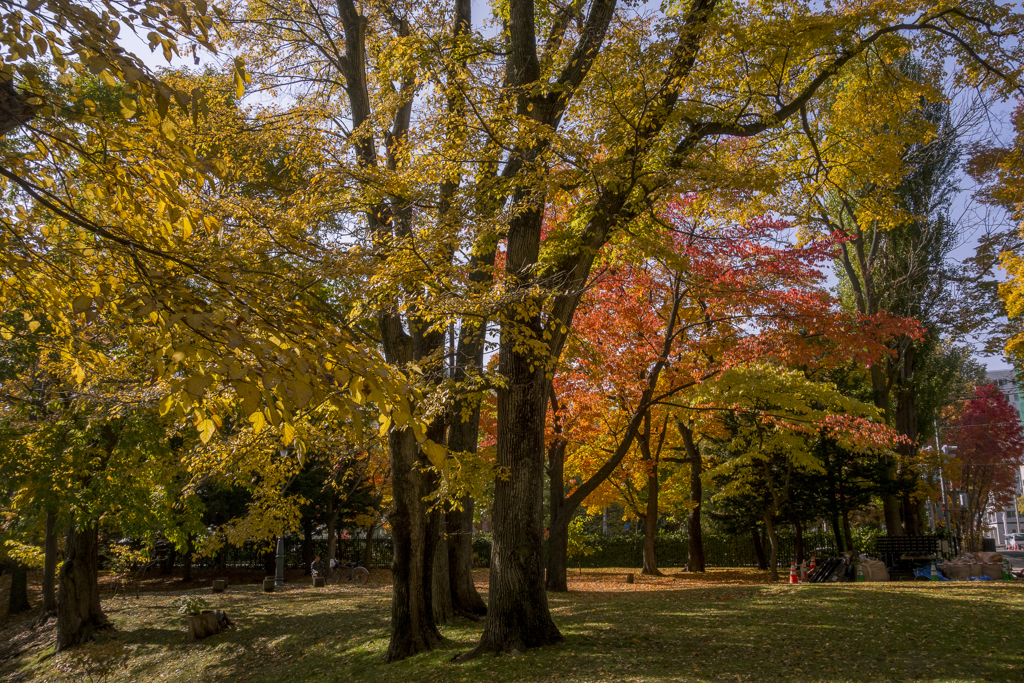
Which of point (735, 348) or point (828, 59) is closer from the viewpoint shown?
point (828, 59)

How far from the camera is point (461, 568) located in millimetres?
11039

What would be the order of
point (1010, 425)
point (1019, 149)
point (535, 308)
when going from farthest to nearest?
point (1010, 425) < point (1019, 149) < point (535, 308)

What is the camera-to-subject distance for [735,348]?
44.9ft

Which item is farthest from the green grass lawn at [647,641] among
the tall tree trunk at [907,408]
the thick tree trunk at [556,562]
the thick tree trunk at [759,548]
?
the thick tree trunk at [759,548]

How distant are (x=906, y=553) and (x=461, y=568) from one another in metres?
12.1

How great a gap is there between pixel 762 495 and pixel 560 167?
48.5 ft

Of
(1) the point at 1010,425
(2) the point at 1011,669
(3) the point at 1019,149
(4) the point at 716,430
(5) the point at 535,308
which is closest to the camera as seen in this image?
(2) the point at 1011,669

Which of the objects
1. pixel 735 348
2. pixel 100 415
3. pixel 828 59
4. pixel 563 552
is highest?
pixel 828 59

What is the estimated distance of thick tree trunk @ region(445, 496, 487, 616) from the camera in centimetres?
1079

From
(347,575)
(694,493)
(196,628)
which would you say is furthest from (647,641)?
(347,575)

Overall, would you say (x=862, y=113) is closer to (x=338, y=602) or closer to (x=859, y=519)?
(x=338, y=602)

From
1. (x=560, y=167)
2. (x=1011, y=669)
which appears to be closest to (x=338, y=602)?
(x=560, y=167)

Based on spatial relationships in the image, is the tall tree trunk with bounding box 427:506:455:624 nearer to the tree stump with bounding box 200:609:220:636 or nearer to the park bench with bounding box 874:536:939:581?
the tree stump with bounding box 200:609:220:636

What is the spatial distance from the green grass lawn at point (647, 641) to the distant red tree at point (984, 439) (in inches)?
1090
